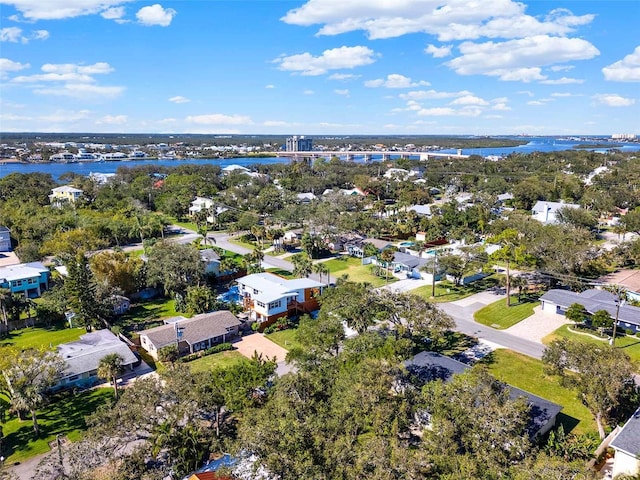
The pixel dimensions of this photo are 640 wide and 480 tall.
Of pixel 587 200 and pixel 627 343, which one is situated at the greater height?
pixel 587 200

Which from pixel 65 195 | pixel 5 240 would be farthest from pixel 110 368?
pixel 65 195

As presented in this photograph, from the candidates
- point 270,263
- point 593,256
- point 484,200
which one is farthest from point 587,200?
point 270,263

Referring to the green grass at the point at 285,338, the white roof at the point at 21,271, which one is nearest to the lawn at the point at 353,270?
the green grass at the point at 285,338

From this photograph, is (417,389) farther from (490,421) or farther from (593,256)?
(593,256)

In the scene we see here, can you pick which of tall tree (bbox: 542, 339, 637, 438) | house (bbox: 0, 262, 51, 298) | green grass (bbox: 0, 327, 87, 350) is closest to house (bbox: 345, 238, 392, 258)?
green grass (bbox: 0, 327, 87, 350)

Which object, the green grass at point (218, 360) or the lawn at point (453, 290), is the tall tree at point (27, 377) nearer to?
the green grass at point (218, 360)

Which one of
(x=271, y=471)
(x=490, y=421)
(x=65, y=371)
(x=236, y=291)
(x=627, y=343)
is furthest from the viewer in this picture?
(x=236, y=291)

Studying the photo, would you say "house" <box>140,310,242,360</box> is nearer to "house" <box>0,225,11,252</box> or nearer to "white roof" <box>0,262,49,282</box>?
"white roof" <box>0,262,49,282</box>

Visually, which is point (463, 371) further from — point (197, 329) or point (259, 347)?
point (197, 329)
